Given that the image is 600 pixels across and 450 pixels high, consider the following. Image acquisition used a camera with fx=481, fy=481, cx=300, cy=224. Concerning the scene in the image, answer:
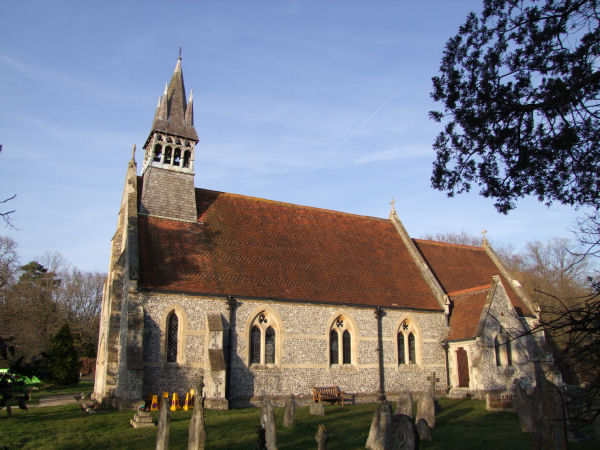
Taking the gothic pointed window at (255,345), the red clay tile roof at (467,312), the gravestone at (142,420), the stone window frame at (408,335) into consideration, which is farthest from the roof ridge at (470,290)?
the gravestone at (142,420)

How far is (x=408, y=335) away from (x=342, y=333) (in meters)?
3.50

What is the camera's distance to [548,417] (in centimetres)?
873

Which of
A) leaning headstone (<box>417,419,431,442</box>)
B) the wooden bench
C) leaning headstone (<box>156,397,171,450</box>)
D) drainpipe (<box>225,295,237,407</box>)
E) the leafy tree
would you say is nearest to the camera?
leaning headstone (<box>156,397,171,450</box>)

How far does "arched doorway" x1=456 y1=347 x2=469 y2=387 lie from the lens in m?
21.3

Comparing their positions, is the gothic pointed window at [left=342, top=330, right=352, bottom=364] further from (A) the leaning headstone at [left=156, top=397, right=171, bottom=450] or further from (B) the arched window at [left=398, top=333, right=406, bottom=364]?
(A) the leaning headstone at [left=156, top=397, right=171, bottom=450]

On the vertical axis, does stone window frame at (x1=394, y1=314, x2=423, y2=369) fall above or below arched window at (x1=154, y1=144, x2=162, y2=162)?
below

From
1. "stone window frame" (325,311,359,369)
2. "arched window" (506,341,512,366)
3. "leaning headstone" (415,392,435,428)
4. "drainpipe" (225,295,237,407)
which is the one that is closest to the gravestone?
"drainpipe" (225,295,237,407)

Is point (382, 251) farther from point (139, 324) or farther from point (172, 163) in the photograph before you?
point (139, 324)

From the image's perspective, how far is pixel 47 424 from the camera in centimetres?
1380

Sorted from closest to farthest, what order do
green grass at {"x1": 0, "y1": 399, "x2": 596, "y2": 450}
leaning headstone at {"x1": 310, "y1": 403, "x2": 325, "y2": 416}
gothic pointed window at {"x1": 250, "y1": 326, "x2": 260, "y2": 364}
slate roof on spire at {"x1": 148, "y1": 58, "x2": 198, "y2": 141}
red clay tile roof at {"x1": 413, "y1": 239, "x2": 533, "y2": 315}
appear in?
green grass at {"x1": 0, "y1": 399, "x2": 596, "y2": 450} < leaning headstone at {"x1": 310, "y1": 403, "x2": 325, "y2": 416} < gothic pointed window at {"x1": 250, "y1": 326, "x2": 260, "y2": 364} < slate roof on spire at {"x1": 148, "y1": 58, "x2": 198, "y2": 141} < red clay tile roof at {"x1": 413, "y1": 239, "x2": 533, "y2": 315}

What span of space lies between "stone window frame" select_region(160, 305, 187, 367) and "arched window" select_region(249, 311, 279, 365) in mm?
2621

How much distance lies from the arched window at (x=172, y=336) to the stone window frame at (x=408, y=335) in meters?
9.53

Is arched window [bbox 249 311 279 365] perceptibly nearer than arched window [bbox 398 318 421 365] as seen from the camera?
Yes

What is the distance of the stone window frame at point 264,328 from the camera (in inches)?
726
